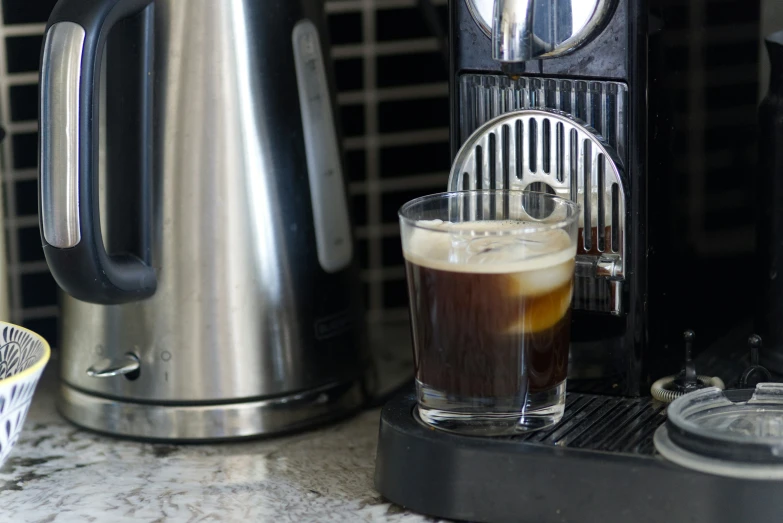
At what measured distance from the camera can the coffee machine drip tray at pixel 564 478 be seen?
20.3 inches

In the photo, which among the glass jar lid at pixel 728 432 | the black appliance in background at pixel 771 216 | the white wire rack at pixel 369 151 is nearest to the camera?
the glass jar lid at pixel 728 432

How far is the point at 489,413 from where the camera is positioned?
566mm

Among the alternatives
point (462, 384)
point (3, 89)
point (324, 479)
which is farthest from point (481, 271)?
point (3, 89)

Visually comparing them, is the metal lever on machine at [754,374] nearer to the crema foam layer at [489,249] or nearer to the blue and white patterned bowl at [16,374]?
the crema foam layer at [489,249]

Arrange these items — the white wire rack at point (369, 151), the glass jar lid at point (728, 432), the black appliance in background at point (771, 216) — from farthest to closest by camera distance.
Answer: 1. the white wire rack at point (369, 151)
2. the black appliance in background at point (771, 216)
3. the glass jar lid at point (728, 432)

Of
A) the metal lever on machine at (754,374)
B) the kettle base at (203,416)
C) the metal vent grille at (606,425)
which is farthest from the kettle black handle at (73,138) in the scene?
the metal lever on machine at (754,374)

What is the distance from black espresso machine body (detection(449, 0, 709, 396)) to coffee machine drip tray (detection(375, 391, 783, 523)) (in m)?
0.04

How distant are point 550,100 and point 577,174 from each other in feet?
0.14

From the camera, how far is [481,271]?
541 mm

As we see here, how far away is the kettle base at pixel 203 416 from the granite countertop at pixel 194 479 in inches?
0.4

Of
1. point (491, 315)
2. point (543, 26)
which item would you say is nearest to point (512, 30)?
point (543, 26)

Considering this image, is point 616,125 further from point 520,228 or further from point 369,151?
point 369,151

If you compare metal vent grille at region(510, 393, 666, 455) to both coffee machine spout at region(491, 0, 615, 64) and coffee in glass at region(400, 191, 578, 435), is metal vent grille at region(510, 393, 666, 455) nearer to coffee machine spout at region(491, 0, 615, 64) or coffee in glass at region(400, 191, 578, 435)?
coffee in glass at region(400, 191, 578, 435)

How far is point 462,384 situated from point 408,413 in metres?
0.04
